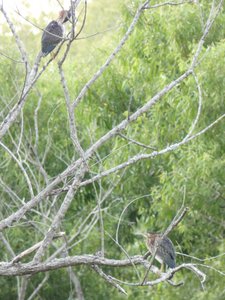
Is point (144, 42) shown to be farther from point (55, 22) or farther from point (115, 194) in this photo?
point (55, 22)

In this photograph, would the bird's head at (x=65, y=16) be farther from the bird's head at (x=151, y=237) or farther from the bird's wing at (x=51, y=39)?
the bird's head at (x=151, y=237)

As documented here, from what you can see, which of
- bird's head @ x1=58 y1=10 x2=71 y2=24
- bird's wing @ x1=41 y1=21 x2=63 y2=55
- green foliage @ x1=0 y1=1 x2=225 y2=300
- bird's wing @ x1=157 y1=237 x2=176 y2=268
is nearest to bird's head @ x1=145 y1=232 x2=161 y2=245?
bird's wing @ x1=157 y1=237 x2=176 y2=268

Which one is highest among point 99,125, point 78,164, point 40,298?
point 78,164

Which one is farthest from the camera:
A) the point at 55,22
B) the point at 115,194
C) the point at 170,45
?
the point at 115,194

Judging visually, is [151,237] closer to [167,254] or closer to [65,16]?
[167,254]

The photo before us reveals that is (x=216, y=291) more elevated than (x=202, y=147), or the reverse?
(x=202, y=147)

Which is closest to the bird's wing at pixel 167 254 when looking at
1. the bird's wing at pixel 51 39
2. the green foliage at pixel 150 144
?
the bird's wing at pixel 51 39

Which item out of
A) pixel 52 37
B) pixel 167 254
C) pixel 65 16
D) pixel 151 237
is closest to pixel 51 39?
pixel 52 37

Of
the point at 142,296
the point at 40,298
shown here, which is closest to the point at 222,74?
the point at 142,296

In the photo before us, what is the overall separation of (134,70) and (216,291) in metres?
3.90

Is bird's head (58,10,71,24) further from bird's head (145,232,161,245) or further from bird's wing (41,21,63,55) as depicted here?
bird's head (145,232,161,245)

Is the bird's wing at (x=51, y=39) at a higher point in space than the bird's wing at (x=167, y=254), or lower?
higher

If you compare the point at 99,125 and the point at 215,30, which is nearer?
the point at 215,30

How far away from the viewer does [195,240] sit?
41.7 ft
